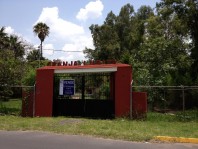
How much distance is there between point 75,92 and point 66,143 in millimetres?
8982

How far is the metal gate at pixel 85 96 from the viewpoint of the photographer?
19953 mm

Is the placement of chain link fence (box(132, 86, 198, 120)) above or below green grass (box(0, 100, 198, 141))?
above

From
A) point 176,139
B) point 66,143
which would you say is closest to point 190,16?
point 176,139

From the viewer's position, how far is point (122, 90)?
61.1 ft

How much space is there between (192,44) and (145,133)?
19508 millimetres

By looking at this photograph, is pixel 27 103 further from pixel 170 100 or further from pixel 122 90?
pixel 170 100

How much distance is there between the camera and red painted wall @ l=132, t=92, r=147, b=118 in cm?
1812

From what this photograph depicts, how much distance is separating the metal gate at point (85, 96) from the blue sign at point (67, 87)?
24 cm

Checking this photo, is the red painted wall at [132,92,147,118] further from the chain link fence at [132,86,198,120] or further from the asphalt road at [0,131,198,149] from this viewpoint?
the asphalt road at [0,131,198,149]

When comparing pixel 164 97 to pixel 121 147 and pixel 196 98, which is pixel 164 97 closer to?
pixel 196 98

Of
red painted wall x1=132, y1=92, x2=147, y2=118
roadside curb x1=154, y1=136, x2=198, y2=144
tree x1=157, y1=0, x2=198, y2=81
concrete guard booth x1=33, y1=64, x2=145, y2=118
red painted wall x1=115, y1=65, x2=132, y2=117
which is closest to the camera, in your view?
roadside curb x1=154, y1=136, x2=198, y2=144

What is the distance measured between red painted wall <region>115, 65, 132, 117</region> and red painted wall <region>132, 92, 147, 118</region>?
12.0 inches

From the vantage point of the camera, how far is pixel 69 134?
13570 millimetres

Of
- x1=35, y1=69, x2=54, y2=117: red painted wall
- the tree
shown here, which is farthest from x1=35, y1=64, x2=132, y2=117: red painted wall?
the tree
